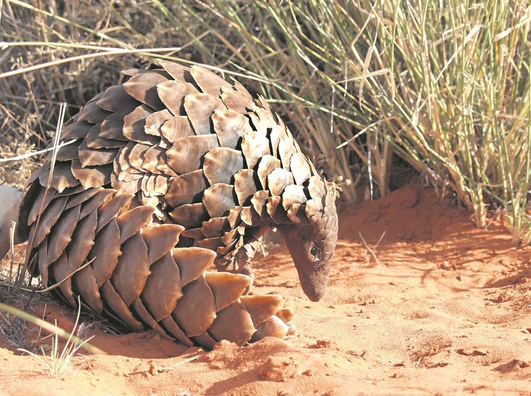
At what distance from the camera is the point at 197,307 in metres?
2.51

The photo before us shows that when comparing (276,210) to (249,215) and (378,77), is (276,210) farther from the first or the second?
(378,77)

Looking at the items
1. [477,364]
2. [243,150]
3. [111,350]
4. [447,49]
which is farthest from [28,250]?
[447,49]

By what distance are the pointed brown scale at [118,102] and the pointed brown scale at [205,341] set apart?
0.96 m

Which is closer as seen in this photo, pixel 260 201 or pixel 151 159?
pixel 151 159

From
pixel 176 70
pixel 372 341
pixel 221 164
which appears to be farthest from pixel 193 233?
pixel 372 341

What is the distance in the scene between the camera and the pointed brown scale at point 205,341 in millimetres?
2562

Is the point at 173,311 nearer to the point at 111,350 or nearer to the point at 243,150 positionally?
the point at 111,350

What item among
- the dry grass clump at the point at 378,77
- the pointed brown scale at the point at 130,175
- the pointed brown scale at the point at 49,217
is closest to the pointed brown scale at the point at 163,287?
the pointed brown scale at the point at 130,175

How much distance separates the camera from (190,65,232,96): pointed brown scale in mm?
2938

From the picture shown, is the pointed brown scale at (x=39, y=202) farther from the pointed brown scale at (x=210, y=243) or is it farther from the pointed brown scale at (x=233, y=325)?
the pointed brown scale at (x=233, y=325)

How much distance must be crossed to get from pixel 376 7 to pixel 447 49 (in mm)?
972

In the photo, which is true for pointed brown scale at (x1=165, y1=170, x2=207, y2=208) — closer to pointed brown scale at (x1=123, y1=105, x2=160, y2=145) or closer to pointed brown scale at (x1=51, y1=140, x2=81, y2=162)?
pointed brown scale at (x1=123, y1=105, x2=160, y2=145)

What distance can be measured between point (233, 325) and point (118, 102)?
104cm

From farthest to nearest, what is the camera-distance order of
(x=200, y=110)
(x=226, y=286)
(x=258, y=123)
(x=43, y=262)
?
(x=258, y=123), (x=200, y=110), (x=43, y=262), (x=226, y=286)
